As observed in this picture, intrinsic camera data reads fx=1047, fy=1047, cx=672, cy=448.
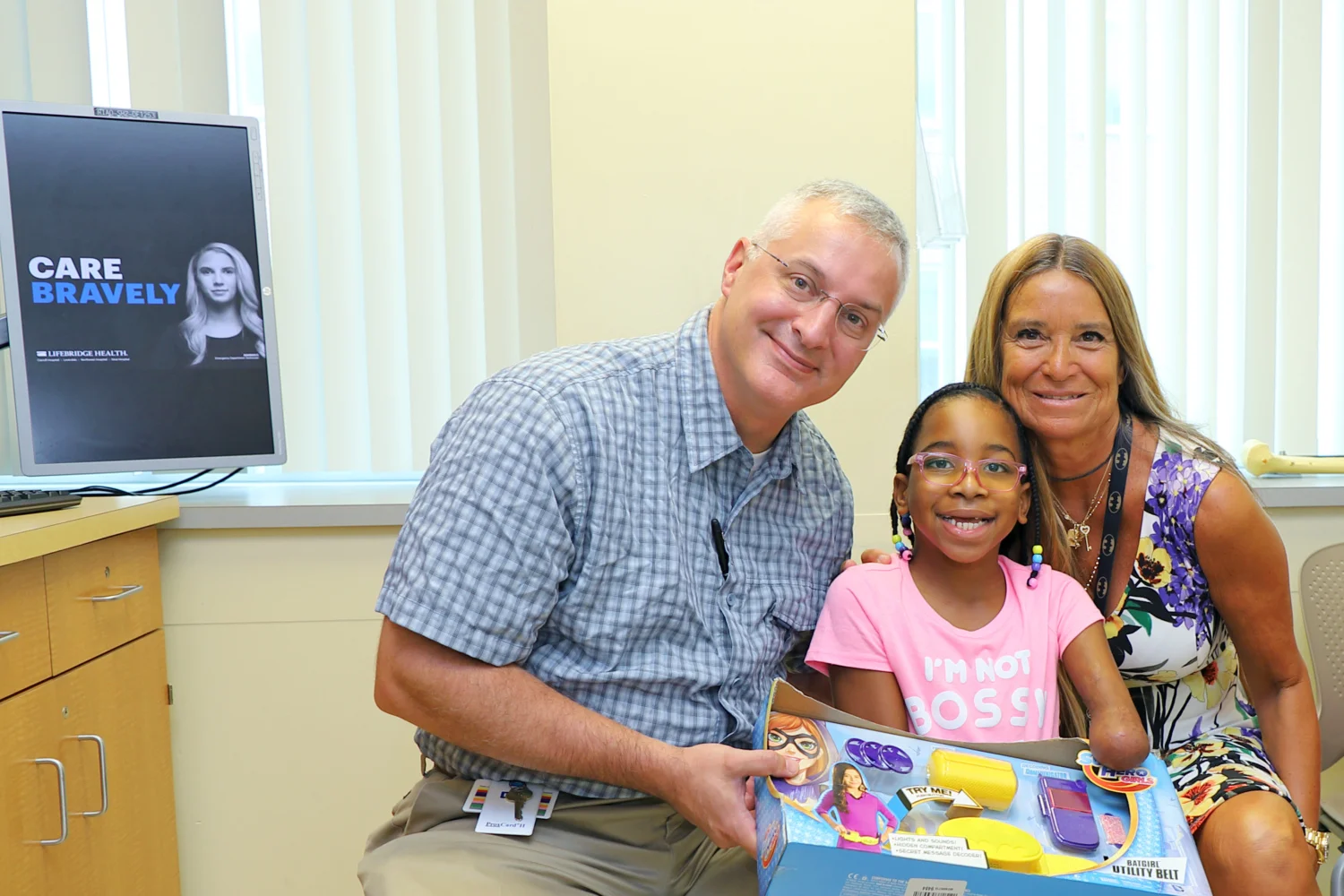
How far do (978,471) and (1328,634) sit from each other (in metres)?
1.23

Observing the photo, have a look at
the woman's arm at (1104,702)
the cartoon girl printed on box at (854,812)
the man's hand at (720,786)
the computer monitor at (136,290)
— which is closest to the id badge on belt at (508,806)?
the man's hand at (720,786)

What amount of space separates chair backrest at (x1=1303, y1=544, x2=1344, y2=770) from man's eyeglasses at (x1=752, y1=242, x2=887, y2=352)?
1.42 m

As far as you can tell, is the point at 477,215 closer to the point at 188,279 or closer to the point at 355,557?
the point at 188,279

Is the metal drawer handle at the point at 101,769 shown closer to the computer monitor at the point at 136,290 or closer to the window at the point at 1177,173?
the computer monitor at the point at 136,290

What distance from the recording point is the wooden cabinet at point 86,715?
1.70m

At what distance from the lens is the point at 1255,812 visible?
1.36 metres

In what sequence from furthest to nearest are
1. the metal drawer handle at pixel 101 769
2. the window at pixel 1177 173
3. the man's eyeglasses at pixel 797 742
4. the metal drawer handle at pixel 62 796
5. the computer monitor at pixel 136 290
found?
the window at pixel 1177 173, the computer monitor at pixel 136 290, the metal drawer handle at pixel 101 769, the metal drawer handle at pixel 62 796, the man's eyeglasses at pixel 797 742

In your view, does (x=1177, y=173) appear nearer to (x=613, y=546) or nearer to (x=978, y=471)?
(x=978, y=471)

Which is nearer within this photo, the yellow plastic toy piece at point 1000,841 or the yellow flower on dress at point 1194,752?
the yellow plastic toy piece at point 1000,841

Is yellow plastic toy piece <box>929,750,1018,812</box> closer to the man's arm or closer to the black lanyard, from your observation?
the man's arm

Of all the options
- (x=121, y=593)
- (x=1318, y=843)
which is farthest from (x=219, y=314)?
(x=1318, y=843)

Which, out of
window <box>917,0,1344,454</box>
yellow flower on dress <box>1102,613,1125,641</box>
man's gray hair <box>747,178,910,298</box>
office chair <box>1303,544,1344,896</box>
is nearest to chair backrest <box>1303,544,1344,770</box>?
office chair <box>1303,544,1344,896</box>

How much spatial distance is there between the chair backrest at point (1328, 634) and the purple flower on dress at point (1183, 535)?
0.76 metres

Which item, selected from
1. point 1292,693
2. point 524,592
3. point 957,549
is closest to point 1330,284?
point 1292,693
